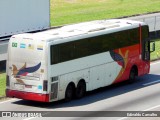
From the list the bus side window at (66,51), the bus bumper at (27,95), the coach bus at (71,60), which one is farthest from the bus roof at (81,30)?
the bus bumper at (27,95)

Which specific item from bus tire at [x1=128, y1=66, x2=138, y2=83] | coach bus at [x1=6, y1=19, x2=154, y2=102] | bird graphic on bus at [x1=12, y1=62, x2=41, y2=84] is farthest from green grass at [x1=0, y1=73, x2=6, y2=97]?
bus tire at [x1=128, y1=66, x2=138, y2=83]

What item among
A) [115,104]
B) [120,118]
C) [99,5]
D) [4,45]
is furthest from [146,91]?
[99,5]

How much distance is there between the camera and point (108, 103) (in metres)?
29.3

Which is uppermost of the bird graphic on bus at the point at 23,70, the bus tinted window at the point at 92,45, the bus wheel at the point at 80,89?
the bus tinted window at the point at 92,45

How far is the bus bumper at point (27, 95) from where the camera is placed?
28.2 meters

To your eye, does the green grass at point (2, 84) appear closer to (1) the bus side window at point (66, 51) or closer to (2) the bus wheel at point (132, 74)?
(1) the bus side window at point (66, 51)

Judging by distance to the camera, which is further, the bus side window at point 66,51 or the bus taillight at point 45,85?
the bus side window at point 66,51

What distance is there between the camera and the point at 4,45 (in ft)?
121

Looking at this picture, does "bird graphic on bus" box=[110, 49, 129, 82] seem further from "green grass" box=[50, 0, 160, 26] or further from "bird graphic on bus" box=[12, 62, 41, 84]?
"green grass" box=[50, 0, 160, 26]

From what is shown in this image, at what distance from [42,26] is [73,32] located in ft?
57.3

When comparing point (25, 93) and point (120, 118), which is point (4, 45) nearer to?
point (25, 93)

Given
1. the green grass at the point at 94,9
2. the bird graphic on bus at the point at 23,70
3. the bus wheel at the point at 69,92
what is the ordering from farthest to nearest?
the green grass at the point at 94,9, the bus wheel at the point at 69,92, the bird graphic on bus at the point at 23,70

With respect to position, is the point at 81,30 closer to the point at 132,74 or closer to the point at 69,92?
the point at 69,92

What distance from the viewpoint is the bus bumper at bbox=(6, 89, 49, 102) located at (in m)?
28.2
